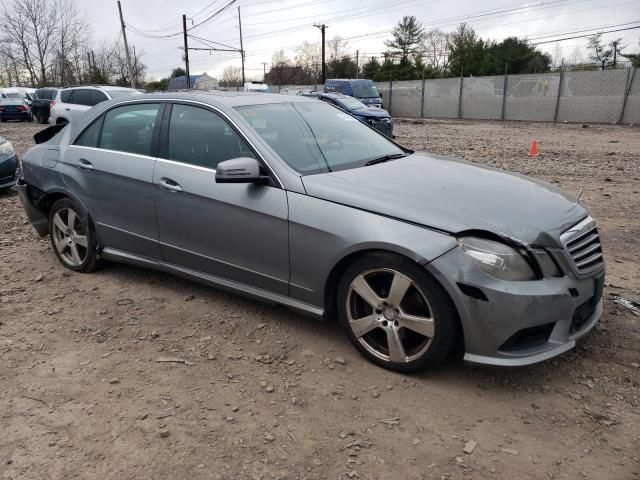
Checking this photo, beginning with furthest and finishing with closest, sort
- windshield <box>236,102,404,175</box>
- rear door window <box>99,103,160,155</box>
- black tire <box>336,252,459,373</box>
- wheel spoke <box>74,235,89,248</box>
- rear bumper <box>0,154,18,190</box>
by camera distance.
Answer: rear bumper <box>0,154,18,190</box> < wheel spoke <box>74,235,89,248</box> < rear door window <box>99,103,160,155</box> < windshield <box>236,102,404,175</box> < black tire <box>336,252,459,373</box>

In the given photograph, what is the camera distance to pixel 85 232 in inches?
178

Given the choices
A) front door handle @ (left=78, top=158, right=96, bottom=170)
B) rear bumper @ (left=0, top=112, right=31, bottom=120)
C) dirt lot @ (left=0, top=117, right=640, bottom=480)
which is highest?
front door handle @ (left=78, top=158, right=96, bottom=170)

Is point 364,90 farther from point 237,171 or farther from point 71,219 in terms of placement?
point 237,171

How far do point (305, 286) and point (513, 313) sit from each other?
125cm

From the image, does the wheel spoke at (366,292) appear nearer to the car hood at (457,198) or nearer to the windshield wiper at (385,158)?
the car hood at (457,198)

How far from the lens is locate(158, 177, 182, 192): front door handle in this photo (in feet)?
12.4

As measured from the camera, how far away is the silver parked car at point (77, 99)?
1608cm

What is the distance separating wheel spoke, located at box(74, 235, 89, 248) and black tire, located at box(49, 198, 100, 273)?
1.1 inches

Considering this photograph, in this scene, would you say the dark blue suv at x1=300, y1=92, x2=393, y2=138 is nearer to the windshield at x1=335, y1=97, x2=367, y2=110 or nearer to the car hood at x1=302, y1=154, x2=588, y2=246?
the windshield at x1=335, y1=97, x2=367, y2=110

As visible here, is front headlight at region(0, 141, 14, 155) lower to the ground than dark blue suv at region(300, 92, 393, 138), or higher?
higher

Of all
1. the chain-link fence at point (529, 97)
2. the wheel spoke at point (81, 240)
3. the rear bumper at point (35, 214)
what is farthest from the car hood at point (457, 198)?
the chain-link fence at point (529, 97)

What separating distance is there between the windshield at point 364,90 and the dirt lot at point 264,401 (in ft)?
74.7

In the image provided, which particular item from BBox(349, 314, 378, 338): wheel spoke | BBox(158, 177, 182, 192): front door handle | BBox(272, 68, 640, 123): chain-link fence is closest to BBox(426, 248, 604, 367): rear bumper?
BBox(349, 314, 378, 338): wheel spoke

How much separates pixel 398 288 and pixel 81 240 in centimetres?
305
